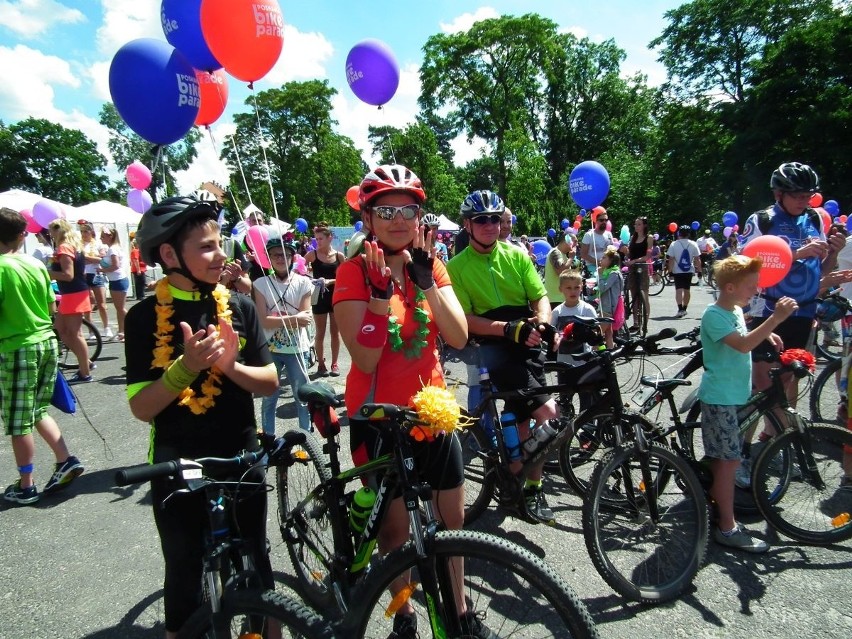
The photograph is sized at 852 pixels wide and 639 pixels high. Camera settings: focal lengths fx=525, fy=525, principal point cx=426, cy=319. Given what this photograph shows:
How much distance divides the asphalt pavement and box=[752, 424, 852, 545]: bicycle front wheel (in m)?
0.13

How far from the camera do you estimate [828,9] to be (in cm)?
2800

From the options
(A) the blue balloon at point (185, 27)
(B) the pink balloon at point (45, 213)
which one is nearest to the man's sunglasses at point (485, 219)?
(A) the blue balloon at point (185, 27)

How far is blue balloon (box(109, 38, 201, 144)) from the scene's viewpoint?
12.4ft

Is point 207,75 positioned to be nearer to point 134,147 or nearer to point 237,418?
point 237,418

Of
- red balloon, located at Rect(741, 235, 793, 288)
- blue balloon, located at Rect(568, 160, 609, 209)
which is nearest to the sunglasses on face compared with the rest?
red balloon, located at Rect(741, 235, 793, 288)

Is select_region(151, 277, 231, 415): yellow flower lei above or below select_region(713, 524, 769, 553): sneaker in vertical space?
above

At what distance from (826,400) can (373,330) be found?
5.57 metres

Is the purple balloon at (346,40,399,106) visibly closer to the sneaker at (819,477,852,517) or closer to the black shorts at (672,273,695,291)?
the sneaker at (819,477,852,517)

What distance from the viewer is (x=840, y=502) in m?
3.37

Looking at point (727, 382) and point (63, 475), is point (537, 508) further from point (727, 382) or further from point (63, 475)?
point (63, 475)

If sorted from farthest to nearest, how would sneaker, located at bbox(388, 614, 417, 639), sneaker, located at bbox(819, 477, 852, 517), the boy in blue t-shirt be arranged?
sneaker, located at bbox(819, 477, 852, 517) → the boy in blue t-shirt → sneaker, located at bbox(388, 614, 417, 639)

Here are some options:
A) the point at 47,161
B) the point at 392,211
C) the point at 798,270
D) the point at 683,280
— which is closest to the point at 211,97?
the point at 392,211

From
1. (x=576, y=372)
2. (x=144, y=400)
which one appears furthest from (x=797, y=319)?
(x=144, y=400)

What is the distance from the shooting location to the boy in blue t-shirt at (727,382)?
3.03m
